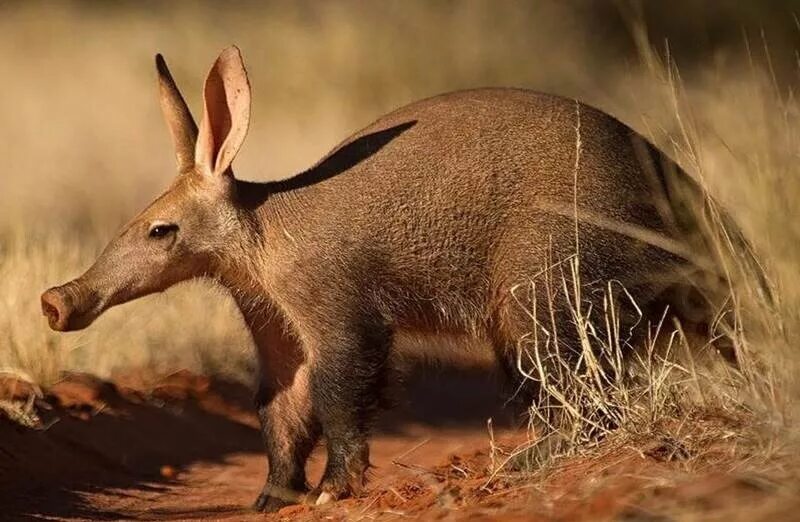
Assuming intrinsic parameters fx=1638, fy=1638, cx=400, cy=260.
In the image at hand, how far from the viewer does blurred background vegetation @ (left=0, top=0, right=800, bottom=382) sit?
1011 cm

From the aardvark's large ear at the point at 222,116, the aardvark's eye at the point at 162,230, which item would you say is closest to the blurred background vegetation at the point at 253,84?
the aardvark's eye at the point at 162,230

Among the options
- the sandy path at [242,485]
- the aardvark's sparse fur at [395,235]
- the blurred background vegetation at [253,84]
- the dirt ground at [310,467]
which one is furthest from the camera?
the blurred background vegetation at [253,84]

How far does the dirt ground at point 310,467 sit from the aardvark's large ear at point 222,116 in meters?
1.71

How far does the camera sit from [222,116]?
8.02m

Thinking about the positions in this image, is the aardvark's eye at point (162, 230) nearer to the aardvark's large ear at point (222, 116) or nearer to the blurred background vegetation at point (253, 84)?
the aardvark's large ear at point (222, 116)

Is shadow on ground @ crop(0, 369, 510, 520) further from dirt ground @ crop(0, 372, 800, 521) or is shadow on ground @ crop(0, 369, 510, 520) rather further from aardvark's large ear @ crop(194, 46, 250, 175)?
aardvark's large ear @ crop(194, 46, 250, 175)

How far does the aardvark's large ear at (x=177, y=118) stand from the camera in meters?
8.05

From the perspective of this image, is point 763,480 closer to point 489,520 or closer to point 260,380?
point 489,520

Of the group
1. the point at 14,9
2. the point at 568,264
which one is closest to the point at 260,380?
the point at 568,264

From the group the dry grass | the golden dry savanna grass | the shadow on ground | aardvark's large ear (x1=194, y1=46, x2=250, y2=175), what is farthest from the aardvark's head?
the golden dry savanna grass

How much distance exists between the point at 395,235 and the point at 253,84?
10269 mm

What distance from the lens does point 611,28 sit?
21562mm

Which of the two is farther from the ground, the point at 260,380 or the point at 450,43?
the point at 450,43

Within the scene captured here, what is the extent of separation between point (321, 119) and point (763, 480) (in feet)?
39.5
